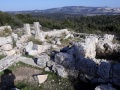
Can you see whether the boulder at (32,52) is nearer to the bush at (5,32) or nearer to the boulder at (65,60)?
the boulder at (65,60)

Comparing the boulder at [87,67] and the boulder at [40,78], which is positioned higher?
the boulder at [87,67]

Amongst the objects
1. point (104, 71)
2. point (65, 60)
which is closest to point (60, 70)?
point (65, 60)

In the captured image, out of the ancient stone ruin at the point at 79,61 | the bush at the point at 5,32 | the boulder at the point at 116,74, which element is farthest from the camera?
the bush at the point at 5,32

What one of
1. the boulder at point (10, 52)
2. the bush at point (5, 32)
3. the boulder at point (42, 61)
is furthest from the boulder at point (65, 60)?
the bush at point (5, 32)

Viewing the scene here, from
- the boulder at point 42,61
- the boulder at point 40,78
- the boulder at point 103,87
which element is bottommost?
the boulder at point 40,78

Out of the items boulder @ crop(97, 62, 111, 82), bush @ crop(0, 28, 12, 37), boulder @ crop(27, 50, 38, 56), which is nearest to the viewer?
boulder @ crop(97, 62, 111, 82)

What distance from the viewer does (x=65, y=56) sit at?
450 inches

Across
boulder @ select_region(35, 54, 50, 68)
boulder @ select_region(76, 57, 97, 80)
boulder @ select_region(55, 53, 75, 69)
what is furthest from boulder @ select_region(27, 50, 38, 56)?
boulder @ select_region(76, 57, 97, 80)

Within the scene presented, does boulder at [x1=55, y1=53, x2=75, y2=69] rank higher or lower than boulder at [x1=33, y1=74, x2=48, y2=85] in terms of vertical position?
higher

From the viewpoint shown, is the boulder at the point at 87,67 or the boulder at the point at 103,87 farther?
the boulder at the point at 87,67

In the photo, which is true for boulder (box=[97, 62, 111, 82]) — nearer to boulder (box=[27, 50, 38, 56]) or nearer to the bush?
boulder (box=[27, 50, 38, 56])

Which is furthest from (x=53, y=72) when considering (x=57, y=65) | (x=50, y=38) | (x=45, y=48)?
(x=50, y=38)

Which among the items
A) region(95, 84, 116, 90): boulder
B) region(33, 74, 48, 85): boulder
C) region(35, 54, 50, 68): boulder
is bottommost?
region(33, 74, 48, 85): boulder

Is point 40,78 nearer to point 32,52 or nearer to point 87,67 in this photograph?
point 87,67
